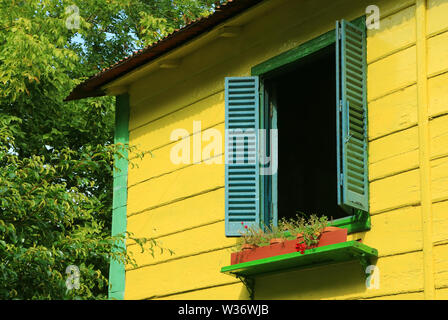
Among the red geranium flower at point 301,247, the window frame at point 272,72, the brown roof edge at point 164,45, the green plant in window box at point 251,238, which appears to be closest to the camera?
the red geranium flower at point 301,247

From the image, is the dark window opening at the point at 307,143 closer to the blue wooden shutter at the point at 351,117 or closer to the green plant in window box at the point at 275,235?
the green plant in window box at the point at 275,235

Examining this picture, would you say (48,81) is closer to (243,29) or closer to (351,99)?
(243,29)

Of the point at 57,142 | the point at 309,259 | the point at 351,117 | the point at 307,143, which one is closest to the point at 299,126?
the point at 307,143

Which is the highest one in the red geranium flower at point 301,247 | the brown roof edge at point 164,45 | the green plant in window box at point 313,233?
the brown roof edge at point 164,45

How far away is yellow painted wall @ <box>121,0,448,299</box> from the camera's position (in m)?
6.46

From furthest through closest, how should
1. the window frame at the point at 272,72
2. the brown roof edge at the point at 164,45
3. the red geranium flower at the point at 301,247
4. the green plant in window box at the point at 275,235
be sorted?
1. the brown roof edge at the point at 164,45
2. the window frame at the point at 272,72
3. the green plant in window box at the point at 275,235
4. the red geranium flower at the point at 301,247

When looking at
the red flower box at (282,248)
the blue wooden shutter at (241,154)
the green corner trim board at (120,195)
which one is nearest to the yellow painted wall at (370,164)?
the green corner trim board at (120,195)

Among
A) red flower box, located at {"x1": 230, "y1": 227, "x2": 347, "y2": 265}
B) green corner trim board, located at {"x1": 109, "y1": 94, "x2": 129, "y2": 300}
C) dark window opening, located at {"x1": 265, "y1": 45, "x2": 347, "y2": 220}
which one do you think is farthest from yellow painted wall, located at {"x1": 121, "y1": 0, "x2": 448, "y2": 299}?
dark window opening, located at {"x1": 265, "y1": 45, "x2": 347, "y2": 220}

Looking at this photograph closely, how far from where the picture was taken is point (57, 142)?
12516 millimetres

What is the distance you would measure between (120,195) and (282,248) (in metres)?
3.16

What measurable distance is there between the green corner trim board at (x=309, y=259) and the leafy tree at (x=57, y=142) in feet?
3.17

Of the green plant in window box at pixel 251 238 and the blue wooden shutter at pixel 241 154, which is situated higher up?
the blue wooden shutter at pixel 241 154

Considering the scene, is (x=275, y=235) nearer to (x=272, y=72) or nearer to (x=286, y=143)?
(x=272, y=72)

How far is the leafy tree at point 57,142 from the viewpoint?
22.6 feet
